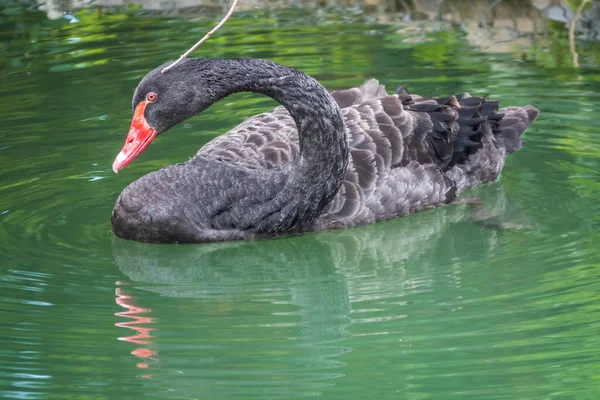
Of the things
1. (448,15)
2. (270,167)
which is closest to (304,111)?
(270,167)

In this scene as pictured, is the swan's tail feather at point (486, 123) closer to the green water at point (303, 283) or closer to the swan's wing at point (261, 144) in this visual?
the green water at point (303, 283)

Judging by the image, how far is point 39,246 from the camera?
674 centimetres

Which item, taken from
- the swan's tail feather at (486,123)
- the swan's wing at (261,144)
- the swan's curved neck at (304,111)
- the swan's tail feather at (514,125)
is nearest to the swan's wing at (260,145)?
the swan's wing at (261,144)

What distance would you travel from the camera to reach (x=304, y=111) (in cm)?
677

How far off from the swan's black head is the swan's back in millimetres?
550

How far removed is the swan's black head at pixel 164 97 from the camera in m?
6.63

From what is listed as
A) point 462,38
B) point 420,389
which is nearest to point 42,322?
point 420,389

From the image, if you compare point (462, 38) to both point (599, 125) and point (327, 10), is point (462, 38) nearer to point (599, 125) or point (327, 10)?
point (327, 10)

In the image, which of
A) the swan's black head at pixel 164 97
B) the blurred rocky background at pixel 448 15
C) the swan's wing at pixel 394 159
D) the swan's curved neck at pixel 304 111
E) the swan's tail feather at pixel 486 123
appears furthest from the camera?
the blurred rocky background at pixel 448 15

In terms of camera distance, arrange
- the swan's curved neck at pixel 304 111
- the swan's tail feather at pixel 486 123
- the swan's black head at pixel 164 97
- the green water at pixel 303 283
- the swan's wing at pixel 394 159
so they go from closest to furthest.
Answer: the green water at pixel 303 283, the swan's black head at pixel 164 97, the swan's curved neck at pixel 304 111, the swan's wing at pixel 394 159, the swan's tail feather at pixel 486 123

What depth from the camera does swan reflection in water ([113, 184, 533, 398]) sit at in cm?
504

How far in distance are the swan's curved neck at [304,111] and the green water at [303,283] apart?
35 centimetres

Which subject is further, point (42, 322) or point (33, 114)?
point (33, 114)

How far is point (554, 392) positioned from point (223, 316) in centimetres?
174
